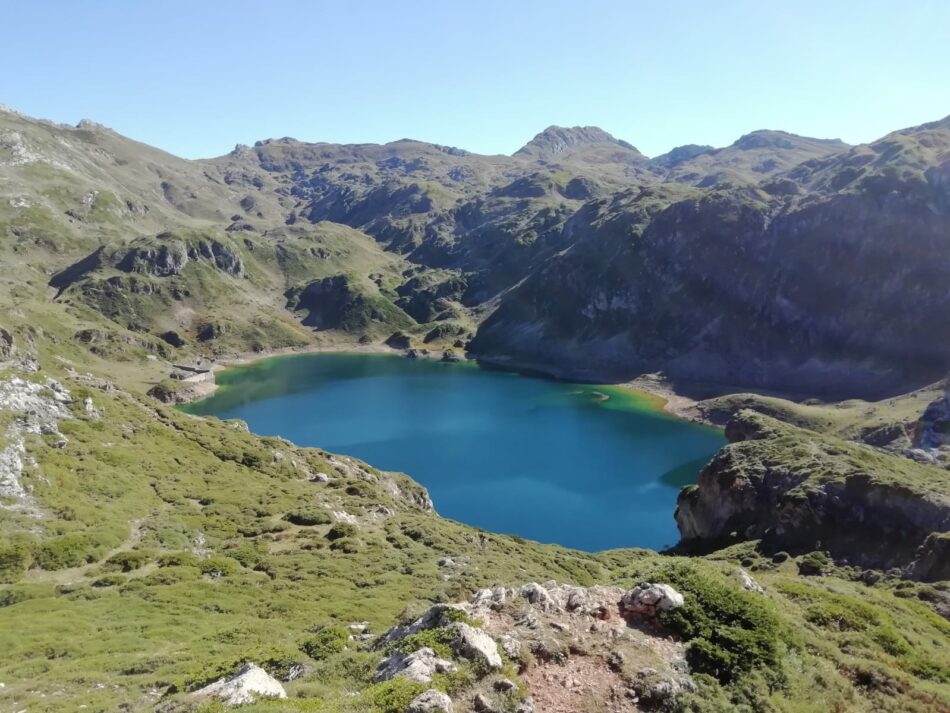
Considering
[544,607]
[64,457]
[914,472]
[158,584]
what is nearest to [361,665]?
[544,607]

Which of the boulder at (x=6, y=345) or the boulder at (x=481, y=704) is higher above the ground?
the boulder at (x=481, y=704)

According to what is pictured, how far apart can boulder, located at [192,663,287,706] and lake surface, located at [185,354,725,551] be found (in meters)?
66.0

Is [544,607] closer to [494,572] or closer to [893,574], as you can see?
[494,572]

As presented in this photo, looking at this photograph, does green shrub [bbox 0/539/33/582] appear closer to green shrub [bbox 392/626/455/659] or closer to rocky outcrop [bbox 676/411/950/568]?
green shrub [bbox 392/626/455/659]

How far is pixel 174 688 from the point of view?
1823 cm

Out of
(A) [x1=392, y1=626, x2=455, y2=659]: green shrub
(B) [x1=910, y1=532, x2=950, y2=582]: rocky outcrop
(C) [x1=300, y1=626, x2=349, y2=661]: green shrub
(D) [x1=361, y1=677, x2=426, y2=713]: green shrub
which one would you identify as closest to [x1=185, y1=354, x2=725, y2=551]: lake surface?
(B) [x1=910, y1=532, x2=950, y2=582]: rocky outcrop

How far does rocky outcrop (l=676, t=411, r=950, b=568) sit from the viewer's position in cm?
5272

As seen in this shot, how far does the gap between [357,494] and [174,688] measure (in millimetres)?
38386

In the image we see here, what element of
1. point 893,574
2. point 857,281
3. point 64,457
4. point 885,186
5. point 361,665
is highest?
point 885,186

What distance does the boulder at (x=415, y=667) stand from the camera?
14781mm

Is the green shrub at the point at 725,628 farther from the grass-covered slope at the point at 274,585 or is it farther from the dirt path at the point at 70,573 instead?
the dirt path at the point at 70,573

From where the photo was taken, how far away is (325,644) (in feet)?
65.3

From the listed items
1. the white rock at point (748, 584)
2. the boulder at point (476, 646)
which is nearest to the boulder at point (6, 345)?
the boulder at point (476, 646)

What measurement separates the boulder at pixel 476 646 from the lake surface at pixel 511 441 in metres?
64.6
